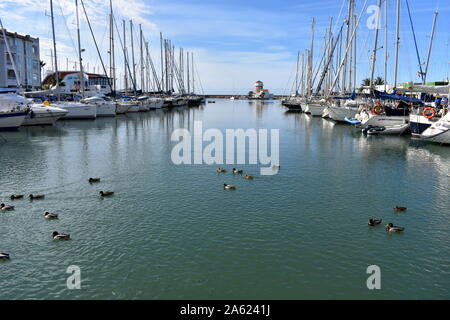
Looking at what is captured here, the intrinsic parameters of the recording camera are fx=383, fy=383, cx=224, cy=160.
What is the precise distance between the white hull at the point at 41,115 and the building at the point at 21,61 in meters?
27.1

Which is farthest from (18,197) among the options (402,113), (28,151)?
(402,113)

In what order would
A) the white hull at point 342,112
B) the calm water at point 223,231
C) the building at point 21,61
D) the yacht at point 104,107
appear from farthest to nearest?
the building at point 21,61, the yacht at point 104,107, the white hull at point 342,112, the calm water at point 223,231

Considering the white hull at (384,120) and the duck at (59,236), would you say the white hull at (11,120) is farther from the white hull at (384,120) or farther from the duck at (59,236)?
the white hull at (384,120)

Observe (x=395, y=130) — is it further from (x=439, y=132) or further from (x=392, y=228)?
(x=392, y=228)

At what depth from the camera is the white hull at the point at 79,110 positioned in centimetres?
6912

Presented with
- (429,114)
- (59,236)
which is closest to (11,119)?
(59,236)

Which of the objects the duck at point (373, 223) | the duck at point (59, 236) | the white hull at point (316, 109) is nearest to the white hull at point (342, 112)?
the white hull at point (316, 109)

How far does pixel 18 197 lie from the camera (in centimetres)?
2166

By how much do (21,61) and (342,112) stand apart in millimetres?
73021

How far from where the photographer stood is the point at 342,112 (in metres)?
67.4

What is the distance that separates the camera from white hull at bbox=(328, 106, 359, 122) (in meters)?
66.6

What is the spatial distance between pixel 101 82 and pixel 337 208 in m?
141
